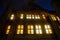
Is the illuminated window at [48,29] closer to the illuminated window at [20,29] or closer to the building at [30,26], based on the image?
the building at [30,26]

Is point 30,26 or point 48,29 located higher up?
point 30,26

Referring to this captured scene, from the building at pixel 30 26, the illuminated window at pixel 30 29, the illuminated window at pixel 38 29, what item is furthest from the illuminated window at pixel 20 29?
the illuminated window at pixel 38 29

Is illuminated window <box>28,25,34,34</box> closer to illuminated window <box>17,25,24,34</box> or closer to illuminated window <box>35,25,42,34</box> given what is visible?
illuminated window <box>35,25,42,34</box>

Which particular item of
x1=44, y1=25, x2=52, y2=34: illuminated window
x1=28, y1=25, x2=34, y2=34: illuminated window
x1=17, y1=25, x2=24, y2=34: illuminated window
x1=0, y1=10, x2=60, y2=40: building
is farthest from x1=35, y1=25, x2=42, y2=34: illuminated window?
x1=17, y1=25, x2=24, y2=34: illuminated window

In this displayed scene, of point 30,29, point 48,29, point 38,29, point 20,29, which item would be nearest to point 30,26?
point 30,29

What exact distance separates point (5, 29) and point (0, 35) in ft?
5.14

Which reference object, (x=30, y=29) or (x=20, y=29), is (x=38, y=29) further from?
(x=20, y=29)

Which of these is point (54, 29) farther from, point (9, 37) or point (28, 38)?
point (9, 37)

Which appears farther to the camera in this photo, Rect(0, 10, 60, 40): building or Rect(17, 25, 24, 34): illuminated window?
Rect(17, 25, 24, 34): illuminated window

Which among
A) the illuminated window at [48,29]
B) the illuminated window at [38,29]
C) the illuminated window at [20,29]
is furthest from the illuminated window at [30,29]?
the illuminated window at [48,29]

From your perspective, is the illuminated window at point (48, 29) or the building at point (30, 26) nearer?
the building at point (30, 26)

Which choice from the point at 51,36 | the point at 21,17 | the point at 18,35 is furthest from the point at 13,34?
the point at 51,36

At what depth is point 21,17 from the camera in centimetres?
1956

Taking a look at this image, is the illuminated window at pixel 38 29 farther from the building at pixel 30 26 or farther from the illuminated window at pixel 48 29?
the illuminated window at pixel 48 29
